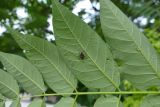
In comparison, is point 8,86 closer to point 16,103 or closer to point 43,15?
point 16,103

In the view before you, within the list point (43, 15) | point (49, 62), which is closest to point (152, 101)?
point (49, 62)

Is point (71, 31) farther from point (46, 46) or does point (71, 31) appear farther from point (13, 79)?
point (13, 79)

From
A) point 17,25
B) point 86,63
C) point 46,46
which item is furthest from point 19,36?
point 17,25

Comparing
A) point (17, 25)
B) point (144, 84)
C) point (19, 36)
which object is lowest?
point (17, 25)

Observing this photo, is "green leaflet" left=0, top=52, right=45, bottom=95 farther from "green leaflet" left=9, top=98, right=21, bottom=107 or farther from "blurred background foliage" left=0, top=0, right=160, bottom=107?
"blurred background foliage" left=0, top=0, right=160, bottom=107

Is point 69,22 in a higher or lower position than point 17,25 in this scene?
higher

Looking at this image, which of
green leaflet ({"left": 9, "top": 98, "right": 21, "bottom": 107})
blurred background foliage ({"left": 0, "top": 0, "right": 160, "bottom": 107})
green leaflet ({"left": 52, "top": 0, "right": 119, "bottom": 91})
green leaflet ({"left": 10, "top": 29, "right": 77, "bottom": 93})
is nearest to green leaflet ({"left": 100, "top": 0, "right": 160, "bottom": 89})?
green leaflet ({"left": 52, "top": 0, "right": 119, "bottom": 91})

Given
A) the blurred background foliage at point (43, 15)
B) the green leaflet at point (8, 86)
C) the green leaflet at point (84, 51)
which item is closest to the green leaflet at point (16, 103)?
the green leaflet at point (8, 86)

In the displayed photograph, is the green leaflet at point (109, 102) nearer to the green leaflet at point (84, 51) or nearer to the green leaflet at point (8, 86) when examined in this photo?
the green leaflet at point (84, 51)
